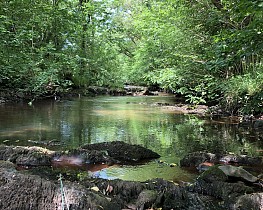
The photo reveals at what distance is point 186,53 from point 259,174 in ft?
32.3

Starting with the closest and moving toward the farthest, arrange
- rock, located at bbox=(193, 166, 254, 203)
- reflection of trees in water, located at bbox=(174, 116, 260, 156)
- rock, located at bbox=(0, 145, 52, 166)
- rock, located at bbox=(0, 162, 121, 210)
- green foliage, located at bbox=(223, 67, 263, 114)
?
rock, located at bbox=(0, 162, 121, 210) < rock, located at bbox=(193, 166, 254, 203) < rock, located at bbox=(0, 145, 52, 166) < reflection of trees in water, located at bbox=(174, 116, 260, 156) < green foliage, located at bbox=(223, 67, 263, 114)

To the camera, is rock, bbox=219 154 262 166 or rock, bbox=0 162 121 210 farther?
rock, bbox=219 154 262 166

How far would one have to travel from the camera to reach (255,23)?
4398 millimetres

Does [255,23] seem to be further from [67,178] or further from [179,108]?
[179,108]

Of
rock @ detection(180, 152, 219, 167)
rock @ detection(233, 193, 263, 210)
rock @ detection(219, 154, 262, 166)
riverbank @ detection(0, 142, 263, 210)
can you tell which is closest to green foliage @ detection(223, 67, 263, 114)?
rock @ detection(219, 154, 262, 166)

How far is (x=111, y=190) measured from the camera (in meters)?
3.81

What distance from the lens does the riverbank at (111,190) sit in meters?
3.11

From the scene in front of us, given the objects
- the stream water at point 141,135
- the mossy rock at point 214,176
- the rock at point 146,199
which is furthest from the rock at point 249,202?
the stream water at point 141,135

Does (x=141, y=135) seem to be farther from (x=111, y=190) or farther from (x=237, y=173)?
(x=111, y=190)

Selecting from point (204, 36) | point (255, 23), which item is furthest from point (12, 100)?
point (255, 23)

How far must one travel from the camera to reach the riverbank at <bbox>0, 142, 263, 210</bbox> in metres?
3.11

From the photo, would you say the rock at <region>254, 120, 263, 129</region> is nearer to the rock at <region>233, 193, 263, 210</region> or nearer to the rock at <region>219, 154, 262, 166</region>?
the rock at <region>219, 154, 262, 166</region>

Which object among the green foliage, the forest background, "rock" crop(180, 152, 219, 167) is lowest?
"rock" crop(180, 152, 219, 167)

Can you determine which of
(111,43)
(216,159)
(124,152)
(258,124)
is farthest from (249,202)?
(111,43)
